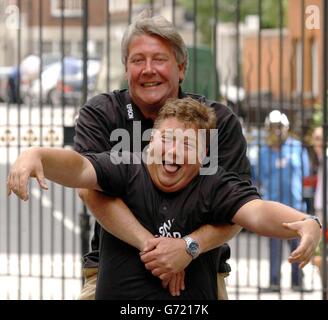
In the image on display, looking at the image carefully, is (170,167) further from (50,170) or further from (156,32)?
(156,32)

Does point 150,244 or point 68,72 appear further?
point 68,72

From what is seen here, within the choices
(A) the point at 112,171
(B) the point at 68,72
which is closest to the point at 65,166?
(A) the point at 112,171

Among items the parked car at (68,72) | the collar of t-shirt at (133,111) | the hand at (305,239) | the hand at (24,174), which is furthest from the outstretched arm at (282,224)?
the parked car at (68,72)

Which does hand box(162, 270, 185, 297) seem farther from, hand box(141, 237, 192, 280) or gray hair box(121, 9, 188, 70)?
gray hair box(121, 9, 188, 70)

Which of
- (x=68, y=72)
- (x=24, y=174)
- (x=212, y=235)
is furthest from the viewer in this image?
(x=68, y=72)

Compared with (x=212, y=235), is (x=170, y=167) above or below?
above

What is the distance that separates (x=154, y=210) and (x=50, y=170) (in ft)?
1.58

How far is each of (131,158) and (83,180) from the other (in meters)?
0.28

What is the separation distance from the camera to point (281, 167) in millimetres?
9336

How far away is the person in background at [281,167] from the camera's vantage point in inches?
372

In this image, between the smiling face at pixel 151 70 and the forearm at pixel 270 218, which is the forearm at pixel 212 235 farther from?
the smiling face at pixel 151 70

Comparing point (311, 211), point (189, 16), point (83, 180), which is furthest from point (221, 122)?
point (189, 16)

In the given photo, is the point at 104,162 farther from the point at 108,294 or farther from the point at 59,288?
the point at 59,288

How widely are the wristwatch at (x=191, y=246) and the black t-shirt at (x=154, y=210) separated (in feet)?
0.12
